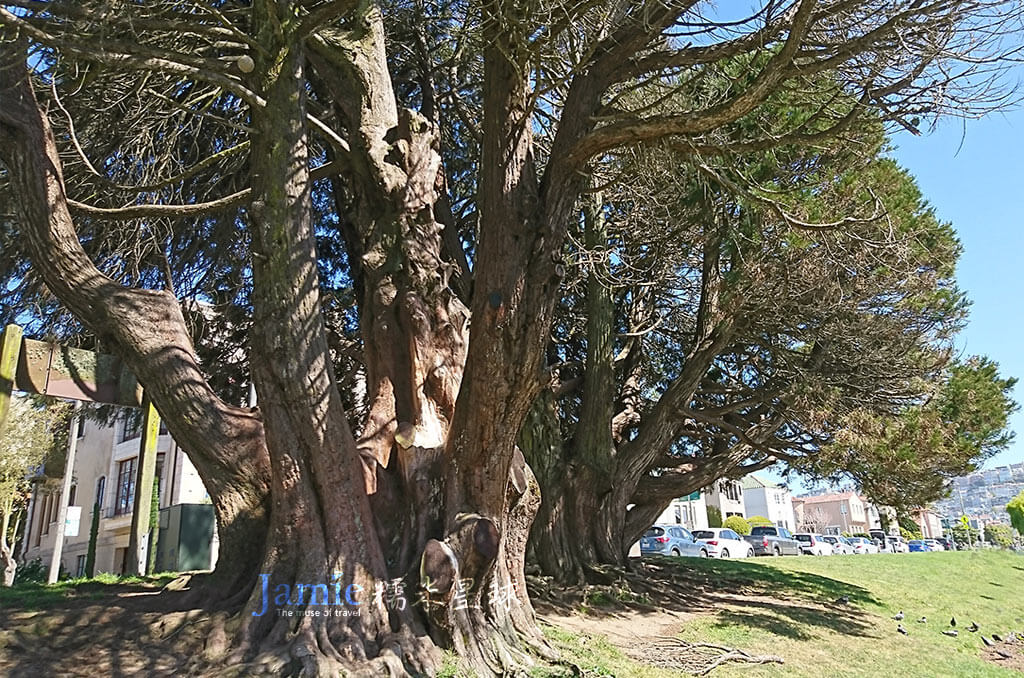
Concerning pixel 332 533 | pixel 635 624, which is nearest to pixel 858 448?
pixel 635 624

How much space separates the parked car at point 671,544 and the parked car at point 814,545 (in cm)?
1000

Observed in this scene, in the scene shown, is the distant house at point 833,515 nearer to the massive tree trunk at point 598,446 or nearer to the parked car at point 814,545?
the parked car at point 814,545

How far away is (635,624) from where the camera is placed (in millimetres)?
9148

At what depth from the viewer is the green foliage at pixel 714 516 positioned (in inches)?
1999

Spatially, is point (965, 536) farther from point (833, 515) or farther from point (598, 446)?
point (598, 446)

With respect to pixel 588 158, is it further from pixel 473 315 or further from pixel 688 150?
pixel 473 315

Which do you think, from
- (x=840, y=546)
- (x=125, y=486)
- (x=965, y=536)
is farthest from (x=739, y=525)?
(x=125, y=486)

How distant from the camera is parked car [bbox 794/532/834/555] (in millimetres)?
35625

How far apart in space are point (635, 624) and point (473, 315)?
5.22 m

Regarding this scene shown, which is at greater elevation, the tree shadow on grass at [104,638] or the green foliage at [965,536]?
the green foliage at [965,536]

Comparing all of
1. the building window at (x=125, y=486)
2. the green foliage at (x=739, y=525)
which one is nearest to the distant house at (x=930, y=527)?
the green foliage at (x=739, y=525)

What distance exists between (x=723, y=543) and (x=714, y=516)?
23.7 m

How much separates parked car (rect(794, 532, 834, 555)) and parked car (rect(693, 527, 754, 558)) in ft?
22.3

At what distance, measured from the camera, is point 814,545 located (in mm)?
36281
